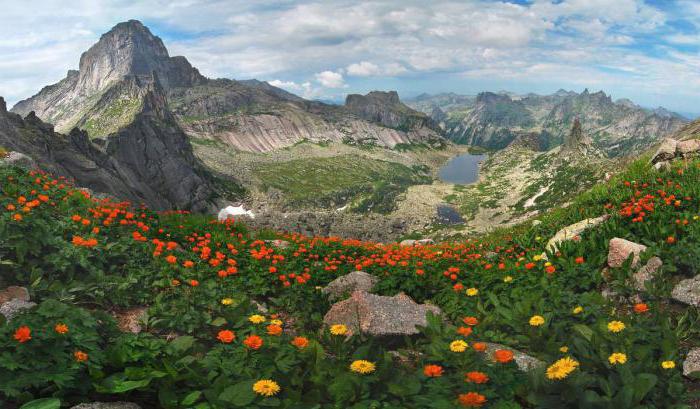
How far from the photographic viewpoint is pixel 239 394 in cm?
398

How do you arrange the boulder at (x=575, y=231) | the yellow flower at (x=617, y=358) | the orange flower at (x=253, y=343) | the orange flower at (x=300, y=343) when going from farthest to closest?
the boulder at (x=575, y=231) → the orange flower at (x=300, y=343) → the yellow flower at (x=617, y=358) → the orange flower at (x=253, y=343)

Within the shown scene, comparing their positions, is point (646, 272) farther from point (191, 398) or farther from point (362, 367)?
point (191, 398)

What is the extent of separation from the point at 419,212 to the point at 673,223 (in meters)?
115

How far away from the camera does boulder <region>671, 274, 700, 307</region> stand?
7.52m

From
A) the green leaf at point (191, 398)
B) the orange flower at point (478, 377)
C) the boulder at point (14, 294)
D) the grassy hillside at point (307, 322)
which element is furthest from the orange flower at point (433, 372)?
the boulder at point (14, 294)

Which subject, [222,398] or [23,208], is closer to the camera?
[222,398]

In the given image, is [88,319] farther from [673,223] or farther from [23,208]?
[673,223]

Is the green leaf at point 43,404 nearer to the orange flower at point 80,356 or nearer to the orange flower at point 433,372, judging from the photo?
the orange flower at point 80,356

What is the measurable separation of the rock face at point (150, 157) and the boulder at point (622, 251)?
70023mm

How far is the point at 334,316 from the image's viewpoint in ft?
25.6

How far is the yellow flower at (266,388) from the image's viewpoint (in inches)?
157

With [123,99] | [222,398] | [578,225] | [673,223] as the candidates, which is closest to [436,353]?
[222,398]

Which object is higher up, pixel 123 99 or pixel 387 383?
pixel 123 99

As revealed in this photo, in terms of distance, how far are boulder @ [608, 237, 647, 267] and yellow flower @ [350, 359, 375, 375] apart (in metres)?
7.26
